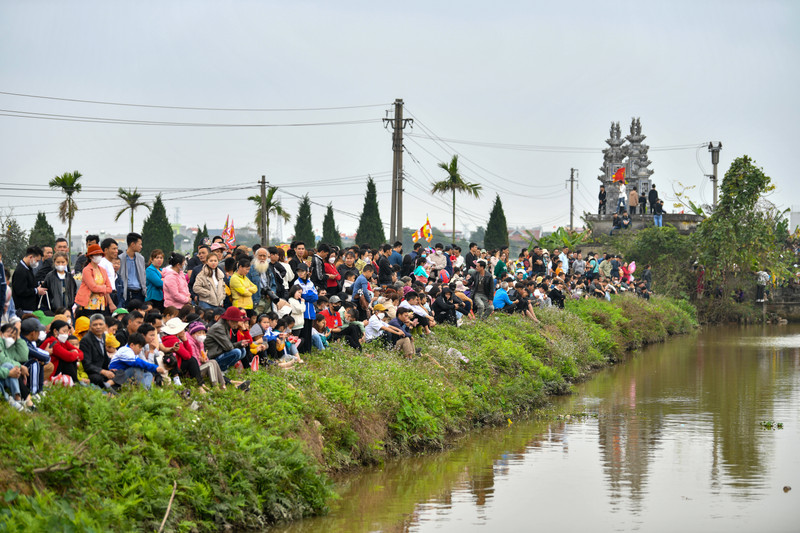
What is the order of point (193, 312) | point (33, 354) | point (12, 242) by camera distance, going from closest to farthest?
point (33, 354), point (193, 312), point (12, 242)

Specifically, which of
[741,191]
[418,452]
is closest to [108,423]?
[418,452]

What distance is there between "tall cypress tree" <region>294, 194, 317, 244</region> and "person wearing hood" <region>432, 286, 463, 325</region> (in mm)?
34979

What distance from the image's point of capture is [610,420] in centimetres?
1861

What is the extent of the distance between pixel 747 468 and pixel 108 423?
9650 millimetres

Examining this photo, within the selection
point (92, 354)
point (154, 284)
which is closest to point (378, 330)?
point (154, 284)

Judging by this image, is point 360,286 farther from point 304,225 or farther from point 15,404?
point 304,225

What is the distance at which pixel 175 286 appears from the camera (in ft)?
47.0

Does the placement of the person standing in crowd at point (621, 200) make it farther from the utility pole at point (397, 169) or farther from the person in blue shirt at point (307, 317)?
the person in blue shirt at point (307, 317)

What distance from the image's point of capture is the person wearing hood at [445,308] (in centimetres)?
2094

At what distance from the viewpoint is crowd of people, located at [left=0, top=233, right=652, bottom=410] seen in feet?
36.4

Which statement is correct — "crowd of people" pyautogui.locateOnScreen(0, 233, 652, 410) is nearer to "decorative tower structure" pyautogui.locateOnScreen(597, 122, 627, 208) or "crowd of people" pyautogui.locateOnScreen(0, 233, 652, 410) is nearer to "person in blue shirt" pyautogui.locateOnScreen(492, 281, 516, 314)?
"person in blue shirt" pyautogui.locateOnScreen(492, 281, 516, 314)

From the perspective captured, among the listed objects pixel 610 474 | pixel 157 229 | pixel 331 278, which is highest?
pixel 157 229

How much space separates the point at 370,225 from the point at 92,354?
41.7 metres

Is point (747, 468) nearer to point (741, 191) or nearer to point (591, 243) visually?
point (741, 191)
